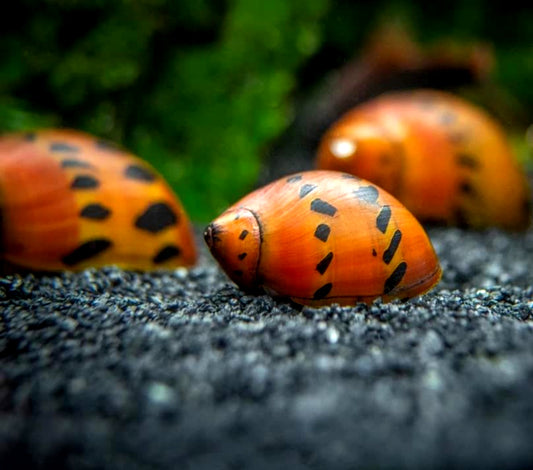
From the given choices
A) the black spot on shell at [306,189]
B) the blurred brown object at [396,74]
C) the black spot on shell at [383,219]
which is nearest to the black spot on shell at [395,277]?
the black spot on shell at [383,219]

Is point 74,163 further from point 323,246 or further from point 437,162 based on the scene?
point 437,162

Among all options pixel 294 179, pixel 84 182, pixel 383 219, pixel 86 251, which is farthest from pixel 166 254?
pixel 383 219

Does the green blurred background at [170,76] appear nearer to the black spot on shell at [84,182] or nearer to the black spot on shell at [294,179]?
the black spot on shell at [84,182]

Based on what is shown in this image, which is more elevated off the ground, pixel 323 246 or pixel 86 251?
pixel 86 251

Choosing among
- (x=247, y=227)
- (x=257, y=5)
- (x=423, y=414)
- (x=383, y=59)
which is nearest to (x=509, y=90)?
(x=383, y=59)

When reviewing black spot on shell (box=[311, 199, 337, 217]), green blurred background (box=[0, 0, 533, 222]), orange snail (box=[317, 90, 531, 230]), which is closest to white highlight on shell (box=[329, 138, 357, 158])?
orange snail (box=[317, 90, 531, 230])

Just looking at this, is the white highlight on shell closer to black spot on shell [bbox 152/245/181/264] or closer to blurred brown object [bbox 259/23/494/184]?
black spot on shell [bbox 152/245/181/264]
